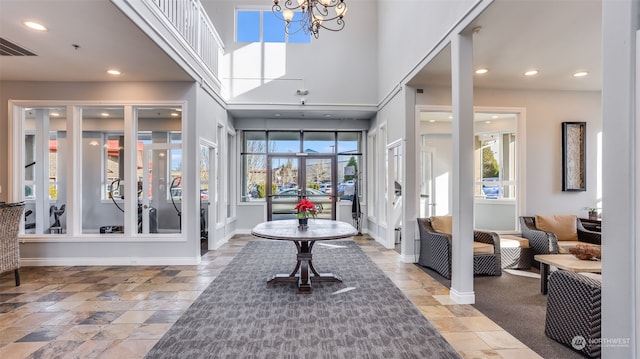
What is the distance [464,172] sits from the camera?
3.33 metres

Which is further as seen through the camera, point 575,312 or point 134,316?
point 134,316

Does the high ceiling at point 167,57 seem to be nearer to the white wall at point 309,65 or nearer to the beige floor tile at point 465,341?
the white wall at point 309,65

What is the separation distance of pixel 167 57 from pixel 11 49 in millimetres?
1730

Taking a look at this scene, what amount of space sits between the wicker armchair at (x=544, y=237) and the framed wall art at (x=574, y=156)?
79 cm

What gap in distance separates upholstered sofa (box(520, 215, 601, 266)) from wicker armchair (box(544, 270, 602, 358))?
2.30 meters

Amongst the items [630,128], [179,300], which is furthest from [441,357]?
[179,300]

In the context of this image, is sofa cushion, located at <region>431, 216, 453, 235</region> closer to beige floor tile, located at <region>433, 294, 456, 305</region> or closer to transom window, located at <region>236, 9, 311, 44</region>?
beige floor tile, located at <region>433, 294, 456, 305</region>

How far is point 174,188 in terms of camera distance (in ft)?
21.8

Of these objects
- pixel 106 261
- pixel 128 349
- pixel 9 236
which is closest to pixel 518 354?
pixel 128 349

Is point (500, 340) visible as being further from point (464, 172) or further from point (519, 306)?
point (464, 172)

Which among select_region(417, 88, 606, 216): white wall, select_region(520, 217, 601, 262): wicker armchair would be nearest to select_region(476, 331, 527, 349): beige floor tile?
select_region(520, 217, 601, 262): wicker armchair

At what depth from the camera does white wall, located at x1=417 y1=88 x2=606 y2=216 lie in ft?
17.6

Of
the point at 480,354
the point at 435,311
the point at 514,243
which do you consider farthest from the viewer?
the point at 514,243
